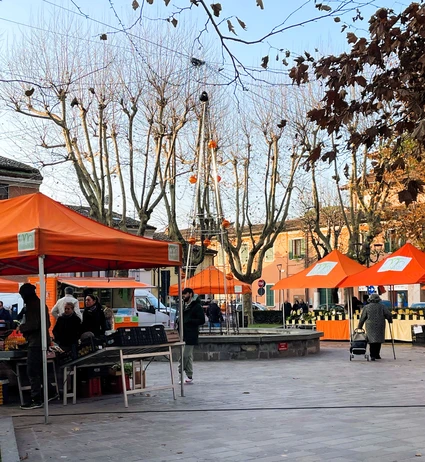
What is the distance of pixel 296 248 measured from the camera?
66500mm

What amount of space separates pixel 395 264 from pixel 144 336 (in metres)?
11.0

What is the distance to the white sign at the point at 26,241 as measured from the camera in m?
9.58

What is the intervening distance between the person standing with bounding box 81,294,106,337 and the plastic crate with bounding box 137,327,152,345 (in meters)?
1.66

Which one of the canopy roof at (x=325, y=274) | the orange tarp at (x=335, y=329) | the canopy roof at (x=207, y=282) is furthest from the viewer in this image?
the orange tarp at (x=335, y=329)

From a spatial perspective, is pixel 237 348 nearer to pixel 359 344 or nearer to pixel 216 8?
pixel 359 344

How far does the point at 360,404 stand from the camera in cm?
1056

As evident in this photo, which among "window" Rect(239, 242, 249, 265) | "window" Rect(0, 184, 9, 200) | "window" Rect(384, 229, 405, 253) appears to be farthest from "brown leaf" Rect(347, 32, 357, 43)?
"window" Rect(239, 242, 249, 265)

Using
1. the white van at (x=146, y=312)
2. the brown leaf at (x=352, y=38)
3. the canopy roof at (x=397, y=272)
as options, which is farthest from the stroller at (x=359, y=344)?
the white van at (x=146, y=312)

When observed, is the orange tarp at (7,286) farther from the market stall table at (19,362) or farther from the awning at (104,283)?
the market stall table at (19,362)

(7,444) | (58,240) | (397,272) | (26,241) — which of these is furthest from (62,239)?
(397,272)

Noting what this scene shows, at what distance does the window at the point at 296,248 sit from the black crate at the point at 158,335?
178ft

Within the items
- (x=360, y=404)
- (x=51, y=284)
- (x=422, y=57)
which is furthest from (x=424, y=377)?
(x=51, y=284)

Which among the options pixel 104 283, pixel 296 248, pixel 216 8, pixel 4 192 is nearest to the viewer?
pixel 216 8

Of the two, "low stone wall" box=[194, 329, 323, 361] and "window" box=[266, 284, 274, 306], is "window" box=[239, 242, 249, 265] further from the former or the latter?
"low stone wall" box=[194, 329, 323, 361]
